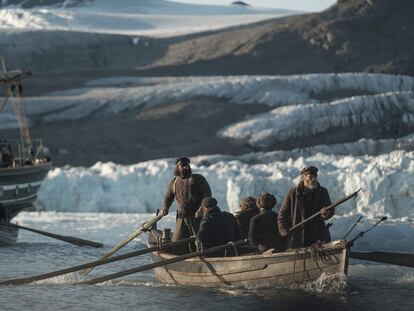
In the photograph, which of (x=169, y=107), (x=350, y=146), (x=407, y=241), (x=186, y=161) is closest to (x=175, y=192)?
(x=186, y=161)

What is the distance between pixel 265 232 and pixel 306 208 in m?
0.99

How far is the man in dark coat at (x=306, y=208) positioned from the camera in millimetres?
16953

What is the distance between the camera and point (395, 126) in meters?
57.7

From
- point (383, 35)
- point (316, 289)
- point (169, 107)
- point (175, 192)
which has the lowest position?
point (316, 289)

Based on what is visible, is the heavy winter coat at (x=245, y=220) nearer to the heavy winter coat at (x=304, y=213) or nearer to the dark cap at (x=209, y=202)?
the dark cap at (x=209, y=202)

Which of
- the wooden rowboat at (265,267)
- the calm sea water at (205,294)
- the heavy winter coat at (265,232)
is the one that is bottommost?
the calm sea water at (205,294)

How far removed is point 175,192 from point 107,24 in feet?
317

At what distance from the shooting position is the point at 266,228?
58.3 ft

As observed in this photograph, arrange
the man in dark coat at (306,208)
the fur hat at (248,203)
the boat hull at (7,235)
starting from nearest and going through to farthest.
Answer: the man in dark coat at (306,208), the fur hat at (248,203), the boat hull at (7,235)

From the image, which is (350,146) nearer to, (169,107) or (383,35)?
(169,107)

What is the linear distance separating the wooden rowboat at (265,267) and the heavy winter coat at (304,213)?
0.38m

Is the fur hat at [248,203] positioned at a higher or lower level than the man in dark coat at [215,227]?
higher

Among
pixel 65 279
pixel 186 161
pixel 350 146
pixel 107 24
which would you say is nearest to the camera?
pixel 186 161

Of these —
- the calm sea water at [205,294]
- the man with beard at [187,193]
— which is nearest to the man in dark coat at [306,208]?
the calm sea water at [205,294]
